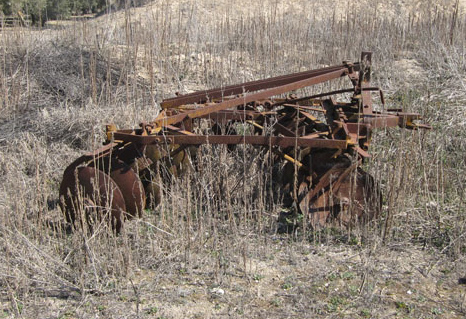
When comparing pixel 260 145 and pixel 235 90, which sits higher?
pixel 235 90

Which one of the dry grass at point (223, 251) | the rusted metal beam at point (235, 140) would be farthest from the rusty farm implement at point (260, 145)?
the dry grass at point (223, 251)

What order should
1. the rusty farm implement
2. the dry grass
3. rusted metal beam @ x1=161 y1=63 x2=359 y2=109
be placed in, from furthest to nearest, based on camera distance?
rusted metal beam @ x1=161 y1=63 x2=359 y2=109 < the rusty farm implement < the dry grass

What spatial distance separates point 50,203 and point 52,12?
18.3 m

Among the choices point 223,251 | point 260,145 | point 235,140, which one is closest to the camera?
point 223,251

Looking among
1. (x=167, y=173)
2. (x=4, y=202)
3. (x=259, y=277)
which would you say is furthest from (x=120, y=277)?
(x=4, y=202)

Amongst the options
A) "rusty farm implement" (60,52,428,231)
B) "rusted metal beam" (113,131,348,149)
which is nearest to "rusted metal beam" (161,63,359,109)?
"rusty farm implement" (60,52,428,231)

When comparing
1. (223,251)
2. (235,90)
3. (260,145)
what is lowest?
(223,251)

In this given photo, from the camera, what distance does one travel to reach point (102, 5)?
75.8 ft

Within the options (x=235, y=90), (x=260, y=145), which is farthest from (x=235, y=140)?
(x=235, y=90)

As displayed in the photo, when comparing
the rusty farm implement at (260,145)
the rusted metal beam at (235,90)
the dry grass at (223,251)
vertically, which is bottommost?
the dry grass at (223,251)

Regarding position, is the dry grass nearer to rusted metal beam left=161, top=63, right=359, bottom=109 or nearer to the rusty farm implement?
the rusty farm implement

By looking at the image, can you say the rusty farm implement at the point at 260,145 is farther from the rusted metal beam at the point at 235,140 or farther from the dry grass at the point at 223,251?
the dry grass at the point at 223,251

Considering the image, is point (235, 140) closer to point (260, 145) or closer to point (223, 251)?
point (260, 145)

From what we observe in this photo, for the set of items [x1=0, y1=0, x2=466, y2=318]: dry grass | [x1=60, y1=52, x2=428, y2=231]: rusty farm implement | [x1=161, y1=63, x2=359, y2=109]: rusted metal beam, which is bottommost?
[x1=0, y1=0, x2=466, y2=318]: dry grass
